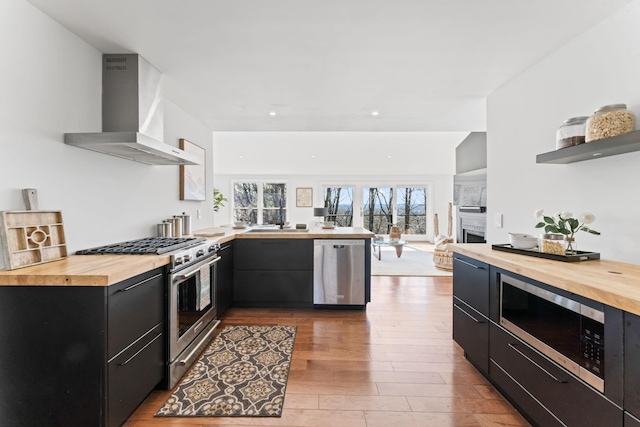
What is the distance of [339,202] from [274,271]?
6.12 metres

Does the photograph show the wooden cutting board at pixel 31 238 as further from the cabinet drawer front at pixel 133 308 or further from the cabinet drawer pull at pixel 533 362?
the cabinet drawer pull at pixel 533 362

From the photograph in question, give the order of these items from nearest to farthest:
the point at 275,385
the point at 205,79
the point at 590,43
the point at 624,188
Answer: the point at 624,188, the point at 590,43, the point at 275,385, the point at 205,79

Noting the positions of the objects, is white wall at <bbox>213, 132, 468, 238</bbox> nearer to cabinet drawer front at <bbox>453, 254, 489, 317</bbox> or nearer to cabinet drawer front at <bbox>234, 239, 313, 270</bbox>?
cabinet drawer front at <bbox>234, 239, 313, 270</bbox>

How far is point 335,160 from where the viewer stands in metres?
8.26

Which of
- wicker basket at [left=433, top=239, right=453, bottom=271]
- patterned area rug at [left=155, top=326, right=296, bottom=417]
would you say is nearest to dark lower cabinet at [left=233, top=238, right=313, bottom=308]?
Result: patterned area rug at [left=155, top=326, right=296, bottom=417]

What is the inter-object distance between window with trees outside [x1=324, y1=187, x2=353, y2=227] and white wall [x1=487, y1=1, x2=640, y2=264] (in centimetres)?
647

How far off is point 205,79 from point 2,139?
1481 mm

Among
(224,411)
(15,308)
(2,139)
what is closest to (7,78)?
(2,139)

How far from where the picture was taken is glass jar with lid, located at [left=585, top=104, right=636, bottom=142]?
147 cm

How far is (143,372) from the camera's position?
5.40 feet

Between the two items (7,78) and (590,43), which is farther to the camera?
(590,43)

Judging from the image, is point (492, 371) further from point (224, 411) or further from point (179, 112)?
point (179, 112)

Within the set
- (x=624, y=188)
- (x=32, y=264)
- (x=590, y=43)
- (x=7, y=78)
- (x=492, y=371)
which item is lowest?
(x=492, y=371)

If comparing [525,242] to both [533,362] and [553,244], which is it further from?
[533,362]
